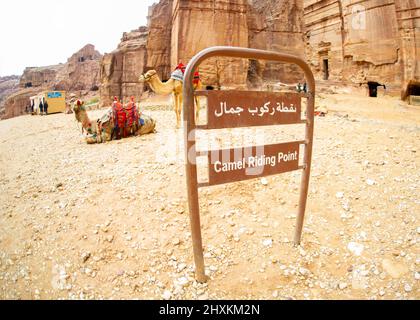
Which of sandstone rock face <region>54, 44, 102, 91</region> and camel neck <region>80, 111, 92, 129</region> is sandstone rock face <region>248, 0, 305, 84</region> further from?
sandstone rock face <region>54, 44, 102, 91</region>

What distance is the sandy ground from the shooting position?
1.80m

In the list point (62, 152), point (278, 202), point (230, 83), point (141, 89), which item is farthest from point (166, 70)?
point (278, 202)

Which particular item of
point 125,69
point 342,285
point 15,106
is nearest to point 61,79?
point 15,106

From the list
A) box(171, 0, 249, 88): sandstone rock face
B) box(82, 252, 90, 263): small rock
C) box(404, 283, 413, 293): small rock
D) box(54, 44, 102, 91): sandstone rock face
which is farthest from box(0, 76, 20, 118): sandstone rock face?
box(404, 283, 413, 293): small rock

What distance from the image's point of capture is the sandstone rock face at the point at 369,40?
468 inches

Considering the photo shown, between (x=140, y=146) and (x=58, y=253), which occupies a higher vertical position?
(x=140, y=146)

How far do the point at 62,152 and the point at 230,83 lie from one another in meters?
9.42

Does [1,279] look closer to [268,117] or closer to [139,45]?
[268,117]

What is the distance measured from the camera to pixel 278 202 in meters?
2.67

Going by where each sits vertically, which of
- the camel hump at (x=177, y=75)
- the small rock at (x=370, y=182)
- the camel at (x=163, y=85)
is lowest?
the small rock at (x=370, y=182)

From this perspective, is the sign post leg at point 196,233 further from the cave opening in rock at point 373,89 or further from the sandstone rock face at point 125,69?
the sandstone rock face at point 125,69

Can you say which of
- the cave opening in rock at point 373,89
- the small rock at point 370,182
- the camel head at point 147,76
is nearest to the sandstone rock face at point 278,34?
the cave opening in rock at point 373,89

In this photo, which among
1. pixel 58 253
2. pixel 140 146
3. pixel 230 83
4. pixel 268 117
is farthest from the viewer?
pixel 230 83

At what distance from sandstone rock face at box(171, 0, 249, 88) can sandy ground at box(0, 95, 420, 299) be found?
9.67 meters
